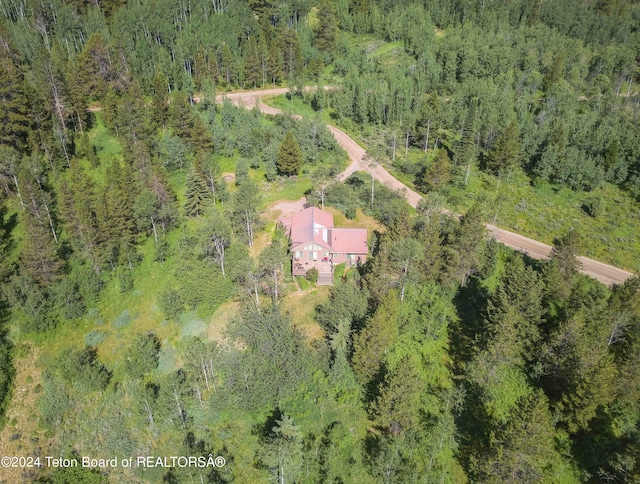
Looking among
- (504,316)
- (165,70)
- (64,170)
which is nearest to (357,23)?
(165,70)

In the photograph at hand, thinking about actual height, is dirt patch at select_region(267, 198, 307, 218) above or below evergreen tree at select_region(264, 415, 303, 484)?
above

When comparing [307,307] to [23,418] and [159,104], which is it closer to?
[23,418]

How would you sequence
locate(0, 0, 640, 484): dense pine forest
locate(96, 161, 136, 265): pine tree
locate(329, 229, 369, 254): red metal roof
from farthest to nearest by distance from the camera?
1. locate(329, 229, 369, 254): red metal roof
2. locate(96, 161, 136, 265): pine tree
3. locate(0, 0, 640, 484): dense pine forest

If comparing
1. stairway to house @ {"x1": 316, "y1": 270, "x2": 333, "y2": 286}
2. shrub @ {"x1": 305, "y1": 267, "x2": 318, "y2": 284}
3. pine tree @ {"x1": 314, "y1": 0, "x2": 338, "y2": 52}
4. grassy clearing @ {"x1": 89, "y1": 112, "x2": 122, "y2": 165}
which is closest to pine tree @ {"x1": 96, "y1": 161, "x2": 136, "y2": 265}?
grassy clearing @ {"x1": 89, "y1": 112, "x2": 122, "y2": 165}

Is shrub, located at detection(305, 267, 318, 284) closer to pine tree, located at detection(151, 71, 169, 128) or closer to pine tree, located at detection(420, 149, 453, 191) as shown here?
pine tree, located at detection(420, 149, 453, 191)

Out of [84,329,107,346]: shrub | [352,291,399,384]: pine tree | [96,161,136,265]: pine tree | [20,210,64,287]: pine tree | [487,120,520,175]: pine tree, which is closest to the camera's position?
[352,291,399,384]: pine tree

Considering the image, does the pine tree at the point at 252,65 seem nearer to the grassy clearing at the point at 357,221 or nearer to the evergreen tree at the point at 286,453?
the grassy clearing at the point at 357,221

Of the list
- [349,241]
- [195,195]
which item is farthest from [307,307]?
[195,195]

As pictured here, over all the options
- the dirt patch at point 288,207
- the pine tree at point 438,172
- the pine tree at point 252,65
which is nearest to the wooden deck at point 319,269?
the dirt patch at point 288,207
